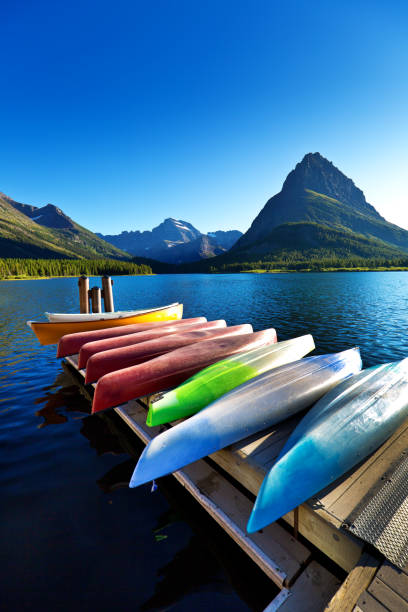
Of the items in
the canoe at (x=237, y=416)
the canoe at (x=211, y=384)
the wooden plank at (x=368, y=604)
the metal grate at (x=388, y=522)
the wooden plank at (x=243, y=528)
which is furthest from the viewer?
the canoe at (x=211, y=384)

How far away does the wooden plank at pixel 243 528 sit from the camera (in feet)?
9.38

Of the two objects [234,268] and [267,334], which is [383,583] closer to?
[267,334]

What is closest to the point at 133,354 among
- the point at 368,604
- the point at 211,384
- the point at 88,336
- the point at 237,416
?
the point at 211,384

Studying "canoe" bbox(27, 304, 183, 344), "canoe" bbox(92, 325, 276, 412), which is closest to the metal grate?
"canoe" bbox(92, 325, 276, 412)

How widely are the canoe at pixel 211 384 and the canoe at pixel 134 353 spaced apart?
1.93 meters

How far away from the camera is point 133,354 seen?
7.40m

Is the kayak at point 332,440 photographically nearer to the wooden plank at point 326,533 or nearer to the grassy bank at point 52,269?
the wooden plank at point 326,533

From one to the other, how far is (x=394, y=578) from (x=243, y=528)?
1.54m

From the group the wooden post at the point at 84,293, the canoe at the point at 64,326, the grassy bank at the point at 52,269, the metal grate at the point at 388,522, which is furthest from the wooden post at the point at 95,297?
the grassy bank at the point at 52,269

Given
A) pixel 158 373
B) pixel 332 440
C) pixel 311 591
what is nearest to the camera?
pixel 311 591

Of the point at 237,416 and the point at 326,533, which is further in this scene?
the point at 237,416

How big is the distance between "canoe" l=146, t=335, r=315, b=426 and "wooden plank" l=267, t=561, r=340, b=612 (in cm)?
280

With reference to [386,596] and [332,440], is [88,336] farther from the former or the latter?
[386,596]

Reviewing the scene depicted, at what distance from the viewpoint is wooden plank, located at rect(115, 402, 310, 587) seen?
286 cm
